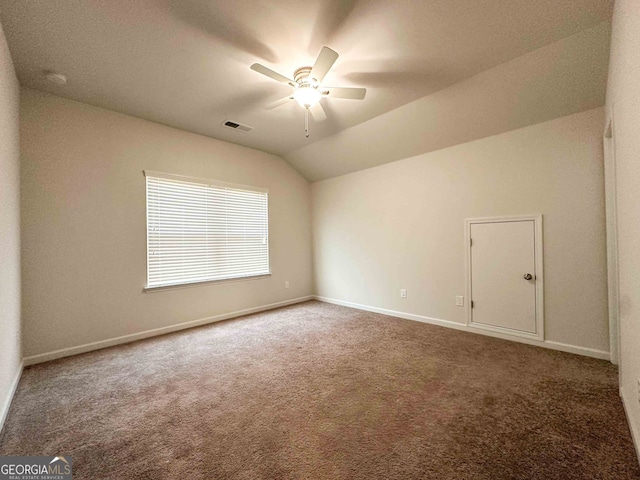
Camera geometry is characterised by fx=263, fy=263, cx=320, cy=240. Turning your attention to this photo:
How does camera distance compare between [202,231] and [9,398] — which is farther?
[202,231]

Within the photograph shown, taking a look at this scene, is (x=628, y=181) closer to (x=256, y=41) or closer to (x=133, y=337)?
(x=256, y=41)

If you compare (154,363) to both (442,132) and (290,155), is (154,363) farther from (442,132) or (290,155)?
(442,132)

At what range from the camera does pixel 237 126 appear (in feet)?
12.6

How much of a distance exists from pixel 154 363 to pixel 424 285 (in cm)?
359

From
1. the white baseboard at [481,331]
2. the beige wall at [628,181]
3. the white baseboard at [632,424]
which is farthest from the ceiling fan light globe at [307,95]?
the white baseboard at [481,331]

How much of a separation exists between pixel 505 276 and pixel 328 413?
9.01 feet

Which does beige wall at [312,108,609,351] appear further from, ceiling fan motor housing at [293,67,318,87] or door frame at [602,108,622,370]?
ceiling fan motor housing at [293,67,318,87]

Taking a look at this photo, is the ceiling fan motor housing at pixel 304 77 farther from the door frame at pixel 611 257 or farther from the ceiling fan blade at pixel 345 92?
the door frame at pixel 611 257

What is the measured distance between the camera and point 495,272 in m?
3.33

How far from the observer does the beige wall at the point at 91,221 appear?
281 cm

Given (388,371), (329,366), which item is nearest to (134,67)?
(329,366)

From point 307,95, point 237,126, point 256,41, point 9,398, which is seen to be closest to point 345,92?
point 307,95

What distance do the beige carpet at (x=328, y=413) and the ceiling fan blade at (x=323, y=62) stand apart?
8.69 ft

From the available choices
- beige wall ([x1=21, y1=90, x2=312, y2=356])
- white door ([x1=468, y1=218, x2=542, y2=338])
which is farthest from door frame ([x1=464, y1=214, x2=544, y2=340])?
beige wall ([x1=21, y1=90, x2=312, y2=356])
